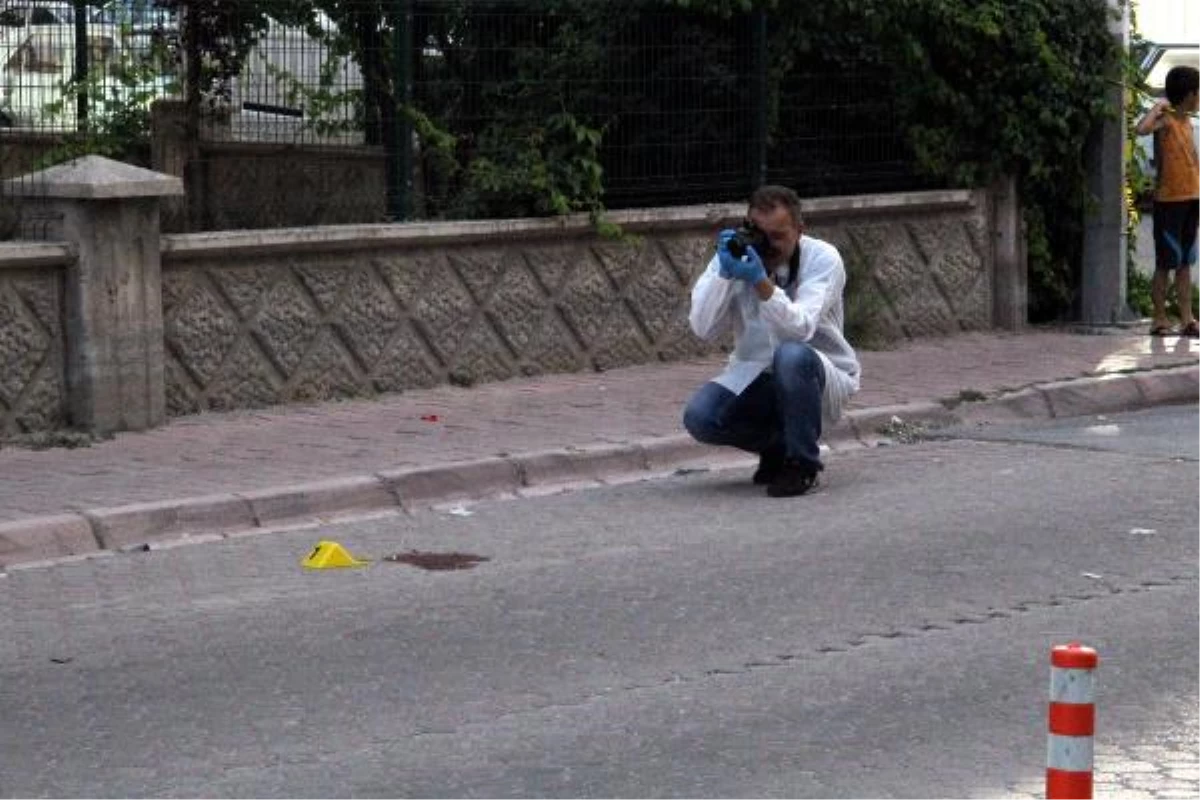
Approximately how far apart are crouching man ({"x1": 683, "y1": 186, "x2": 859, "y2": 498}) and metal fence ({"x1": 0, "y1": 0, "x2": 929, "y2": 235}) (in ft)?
10.1

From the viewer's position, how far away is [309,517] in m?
9.89

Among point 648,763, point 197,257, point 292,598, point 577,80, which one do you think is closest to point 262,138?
point 197,257

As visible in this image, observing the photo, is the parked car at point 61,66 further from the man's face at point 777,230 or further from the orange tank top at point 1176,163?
the orange tank top at point 1176,163

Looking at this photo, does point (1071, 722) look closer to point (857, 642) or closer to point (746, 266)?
point (857, 642)

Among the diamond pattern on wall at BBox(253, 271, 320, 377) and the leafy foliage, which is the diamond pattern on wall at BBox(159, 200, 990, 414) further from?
the leafy foliage

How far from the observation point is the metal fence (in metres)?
12.3

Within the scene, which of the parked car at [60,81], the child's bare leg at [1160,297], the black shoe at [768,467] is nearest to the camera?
the black shoe at [768,467]

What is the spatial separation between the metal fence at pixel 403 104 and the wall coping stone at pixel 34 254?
0.50m

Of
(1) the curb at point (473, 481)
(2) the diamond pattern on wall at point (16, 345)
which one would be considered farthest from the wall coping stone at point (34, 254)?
(1) the curb at point (473, 481)

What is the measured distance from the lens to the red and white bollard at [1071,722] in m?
4.00

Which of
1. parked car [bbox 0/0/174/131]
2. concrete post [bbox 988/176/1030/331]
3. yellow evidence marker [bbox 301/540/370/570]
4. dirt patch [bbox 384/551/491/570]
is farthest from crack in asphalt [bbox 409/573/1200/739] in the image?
concrete post [bbox 988/176/1030/331]

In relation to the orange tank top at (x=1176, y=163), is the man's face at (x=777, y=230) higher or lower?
lower

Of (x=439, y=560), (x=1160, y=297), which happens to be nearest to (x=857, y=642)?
(x=439, y=560)

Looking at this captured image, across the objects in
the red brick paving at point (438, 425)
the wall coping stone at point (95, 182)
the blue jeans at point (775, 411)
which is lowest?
the red brick paving at point (438, 425)
